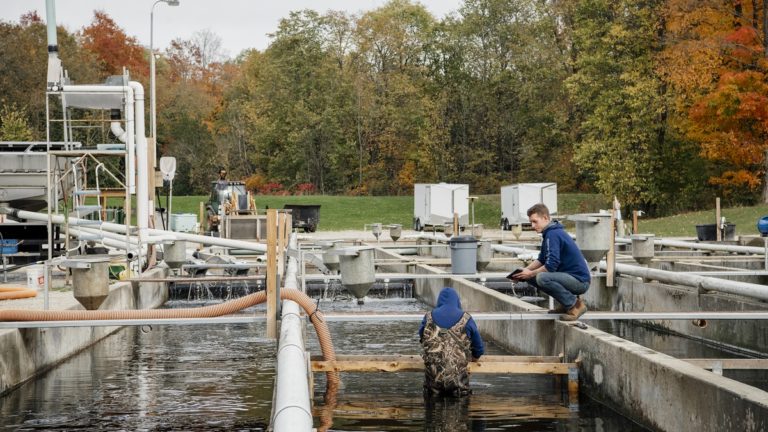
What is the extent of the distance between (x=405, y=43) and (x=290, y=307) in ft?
221

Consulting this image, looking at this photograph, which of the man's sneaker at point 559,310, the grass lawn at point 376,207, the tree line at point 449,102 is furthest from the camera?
the grass lawn at point 376,207

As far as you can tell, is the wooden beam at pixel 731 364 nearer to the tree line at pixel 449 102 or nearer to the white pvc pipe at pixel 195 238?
the white pvc pipe at pixel 195 238

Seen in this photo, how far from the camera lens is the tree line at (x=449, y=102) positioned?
180ft

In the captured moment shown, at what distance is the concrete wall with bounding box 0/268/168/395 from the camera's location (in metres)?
12.9

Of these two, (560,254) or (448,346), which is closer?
(448,346)

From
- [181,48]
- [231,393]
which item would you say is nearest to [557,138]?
[181,48]

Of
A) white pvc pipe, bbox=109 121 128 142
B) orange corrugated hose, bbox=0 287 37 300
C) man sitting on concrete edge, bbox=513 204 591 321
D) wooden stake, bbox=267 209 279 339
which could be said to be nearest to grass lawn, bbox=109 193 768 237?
white pvc pipe, bbox=109 121 128 142

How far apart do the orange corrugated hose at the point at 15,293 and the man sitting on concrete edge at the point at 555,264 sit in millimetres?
8847

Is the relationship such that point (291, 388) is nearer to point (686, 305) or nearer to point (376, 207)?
point (686, 305)

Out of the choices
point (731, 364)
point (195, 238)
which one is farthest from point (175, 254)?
point (731, 364)

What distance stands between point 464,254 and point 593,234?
159 inches

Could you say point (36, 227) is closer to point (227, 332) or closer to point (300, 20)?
point (227, 332)

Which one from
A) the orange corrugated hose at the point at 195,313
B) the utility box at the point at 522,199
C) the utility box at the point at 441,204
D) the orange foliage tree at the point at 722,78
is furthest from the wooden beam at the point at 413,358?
the utility box at the point at 441,204

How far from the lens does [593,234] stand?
48.6 ft
